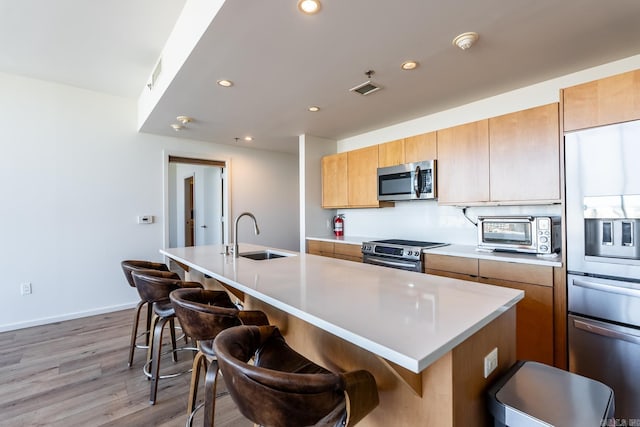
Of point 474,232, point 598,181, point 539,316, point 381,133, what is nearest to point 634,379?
point 539,316

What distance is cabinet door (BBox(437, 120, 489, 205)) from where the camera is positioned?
8.82ft

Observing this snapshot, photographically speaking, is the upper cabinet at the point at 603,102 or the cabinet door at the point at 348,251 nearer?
the upper cabinet at the point at 603,102

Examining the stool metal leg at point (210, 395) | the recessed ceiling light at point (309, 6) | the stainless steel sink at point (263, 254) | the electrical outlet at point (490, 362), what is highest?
the recessed ceiling light at point (309, 6)

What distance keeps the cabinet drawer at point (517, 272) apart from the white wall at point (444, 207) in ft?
2.41

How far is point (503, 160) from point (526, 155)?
0.59 ft

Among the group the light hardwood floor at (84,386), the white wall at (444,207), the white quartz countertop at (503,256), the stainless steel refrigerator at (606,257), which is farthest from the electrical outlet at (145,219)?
the stainless steel refrigerator at (606,257)

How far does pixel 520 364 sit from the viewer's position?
4.12 ft

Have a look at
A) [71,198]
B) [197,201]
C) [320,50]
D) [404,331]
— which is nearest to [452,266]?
[404,331]

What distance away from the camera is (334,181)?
13.7 feet

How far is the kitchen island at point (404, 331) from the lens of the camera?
904 millimetres

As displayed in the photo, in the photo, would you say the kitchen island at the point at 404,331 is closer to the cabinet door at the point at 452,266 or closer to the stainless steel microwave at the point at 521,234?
the cabinet door at the point at 452,266

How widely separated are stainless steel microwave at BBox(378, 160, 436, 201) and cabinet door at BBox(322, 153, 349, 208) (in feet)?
1.98

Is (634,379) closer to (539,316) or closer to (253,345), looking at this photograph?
(539,316)

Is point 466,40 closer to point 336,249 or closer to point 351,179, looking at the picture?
point 351,179
